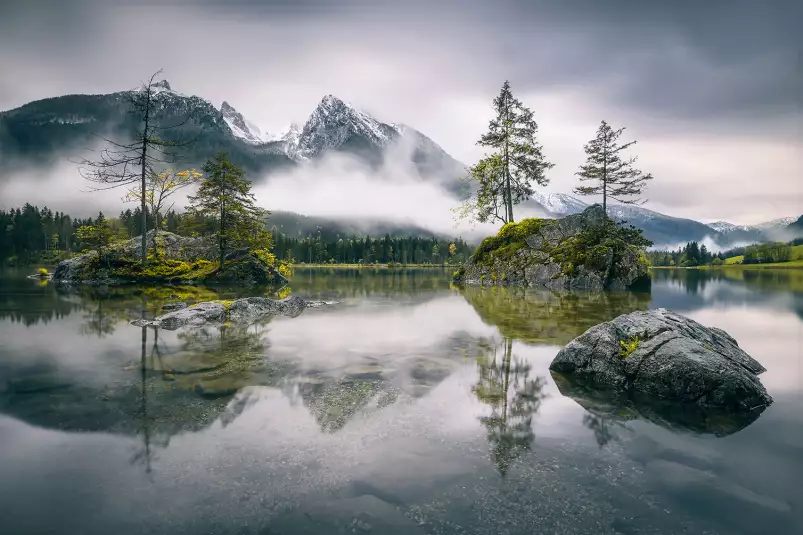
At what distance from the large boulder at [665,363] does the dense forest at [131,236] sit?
1322 inches

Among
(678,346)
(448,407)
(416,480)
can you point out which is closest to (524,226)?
(678,346)

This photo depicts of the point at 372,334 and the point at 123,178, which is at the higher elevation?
the point at 123,178

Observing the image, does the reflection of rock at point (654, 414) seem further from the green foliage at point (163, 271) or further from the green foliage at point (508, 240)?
the green foliage at point (163, 271)

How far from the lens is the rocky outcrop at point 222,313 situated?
1470 centimetres

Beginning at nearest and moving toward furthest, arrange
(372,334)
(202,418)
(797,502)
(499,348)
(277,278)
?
(797,502)
(202,418)
(499,348)
(372,334)
(277,278)

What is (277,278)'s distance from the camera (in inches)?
1539

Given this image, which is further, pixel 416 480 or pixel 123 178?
pixel 123 178

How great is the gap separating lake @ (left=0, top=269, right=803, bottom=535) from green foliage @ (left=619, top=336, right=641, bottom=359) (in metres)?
1.78

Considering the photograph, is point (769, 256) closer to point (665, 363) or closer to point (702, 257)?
point (702, 257)

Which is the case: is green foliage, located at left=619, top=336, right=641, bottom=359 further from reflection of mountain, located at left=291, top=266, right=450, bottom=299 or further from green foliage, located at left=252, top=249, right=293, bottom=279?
green foliage, located at left=252, top=249, right=293, bottom=279

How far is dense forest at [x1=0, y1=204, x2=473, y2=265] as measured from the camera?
110 meters

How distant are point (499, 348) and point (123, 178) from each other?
29852 mm

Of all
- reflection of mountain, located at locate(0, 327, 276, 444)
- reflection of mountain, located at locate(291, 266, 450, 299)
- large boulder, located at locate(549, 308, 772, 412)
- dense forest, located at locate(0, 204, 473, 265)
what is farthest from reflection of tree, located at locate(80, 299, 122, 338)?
dense forest, located at locate(0, 204, 473, 265)

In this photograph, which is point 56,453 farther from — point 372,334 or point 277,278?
point 277,278
